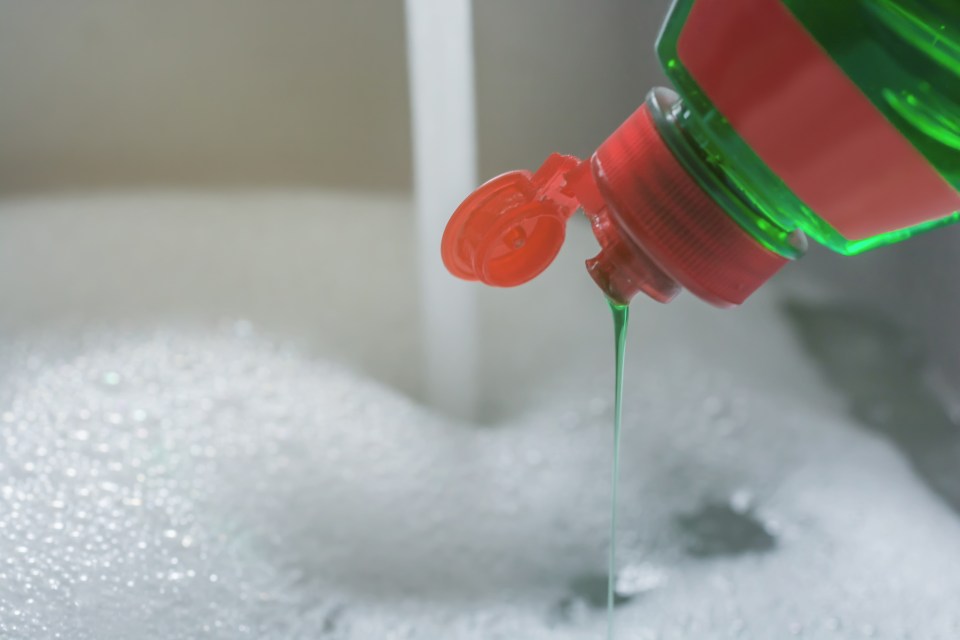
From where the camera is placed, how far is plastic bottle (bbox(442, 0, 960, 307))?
30 cm

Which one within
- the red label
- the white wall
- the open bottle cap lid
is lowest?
the red label

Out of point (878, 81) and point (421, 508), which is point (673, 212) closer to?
point (878, 81)

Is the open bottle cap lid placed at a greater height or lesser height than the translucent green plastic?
greater

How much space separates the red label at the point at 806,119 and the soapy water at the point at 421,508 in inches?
10.8

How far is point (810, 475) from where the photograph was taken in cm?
61

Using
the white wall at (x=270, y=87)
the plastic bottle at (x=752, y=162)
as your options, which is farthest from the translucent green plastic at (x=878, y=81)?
the white wall at (x=270, y=87)

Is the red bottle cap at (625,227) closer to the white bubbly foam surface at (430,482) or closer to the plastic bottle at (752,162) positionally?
the plastic bottle at (752,162)

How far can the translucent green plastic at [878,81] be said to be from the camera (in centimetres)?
30

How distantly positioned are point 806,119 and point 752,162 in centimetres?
3

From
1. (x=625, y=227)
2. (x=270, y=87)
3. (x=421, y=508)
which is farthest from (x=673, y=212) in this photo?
(x=270, y=87)

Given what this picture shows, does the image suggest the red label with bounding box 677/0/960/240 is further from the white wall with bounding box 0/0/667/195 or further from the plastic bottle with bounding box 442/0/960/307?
the white wall with bounding box 0/0/667/195

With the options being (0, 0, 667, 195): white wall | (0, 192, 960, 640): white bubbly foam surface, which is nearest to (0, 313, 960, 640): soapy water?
(0, 192, 960, 640): white bubbly foam surface

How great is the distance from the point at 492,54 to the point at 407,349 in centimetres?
25

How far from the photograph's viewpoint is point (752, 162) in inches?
13.0
